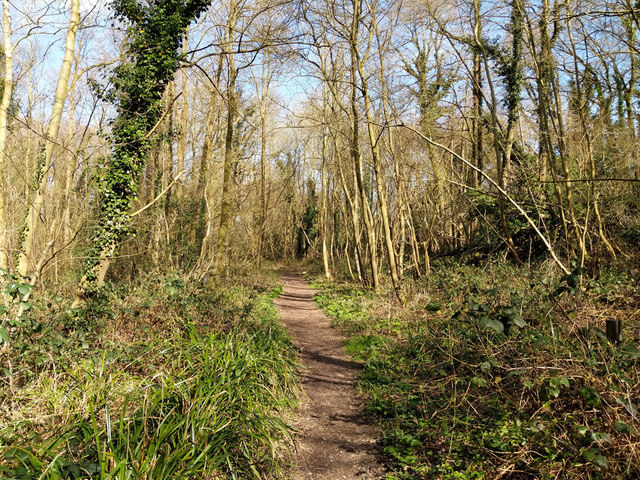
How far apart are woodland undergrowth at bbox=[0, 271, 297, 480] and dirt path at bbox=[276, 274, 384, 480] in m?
0.25

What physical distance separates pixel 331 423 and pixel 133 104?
7.07 metres

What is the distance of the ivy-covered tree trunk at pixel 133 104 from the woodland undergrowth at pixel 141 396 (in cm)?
168

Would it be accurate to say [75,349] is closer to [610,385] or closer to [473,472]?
[473,472]

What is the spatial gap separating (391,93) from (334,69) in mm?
2242

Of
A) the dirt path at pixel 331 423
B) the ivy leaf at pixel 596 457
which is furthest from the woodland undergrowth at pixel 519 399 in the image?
the dirt path at pixel 331 423

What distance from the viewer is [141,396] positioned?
137 inches

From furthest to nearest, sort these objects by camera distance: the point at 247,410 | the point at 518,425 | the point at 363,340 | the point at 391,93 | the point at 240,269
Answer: the point at 240,269
the point at 391,93
the point at 363,340
the point at 247,410
the point at 518,425

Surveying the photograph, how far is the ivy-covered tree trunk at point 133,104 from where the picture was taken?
297 inches

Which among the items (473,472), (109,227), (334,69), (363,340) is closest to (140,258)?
(109,227)

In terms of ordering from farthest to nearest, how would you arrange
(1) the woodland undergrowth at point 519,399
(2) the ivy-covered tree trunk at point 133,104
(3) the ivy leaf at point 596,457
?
(2) the ivy-covered tree trunk at point 133,104
(1) the woodland undergrowth at point 519,399
(3) the ivy leaf at point 596,457

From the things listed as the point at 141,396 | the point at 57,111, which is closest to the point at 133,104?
the point at 57,111

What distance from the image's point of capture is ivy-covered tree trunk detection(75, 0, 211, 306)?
7.55 meters

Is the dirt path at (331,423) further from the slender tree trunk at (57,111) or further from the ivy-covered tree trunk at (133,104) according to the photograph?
the slender tree trunk at (57,111)

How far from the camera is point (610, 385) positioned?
3.24 meters
